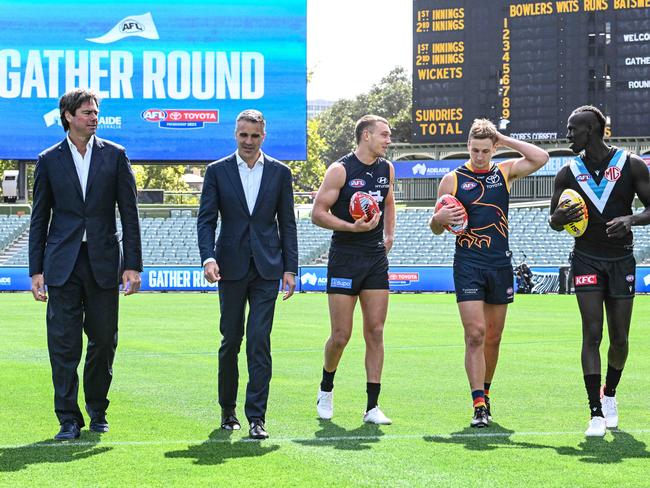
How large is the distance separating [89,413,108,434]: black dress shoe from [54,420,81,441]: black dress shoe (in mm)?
287

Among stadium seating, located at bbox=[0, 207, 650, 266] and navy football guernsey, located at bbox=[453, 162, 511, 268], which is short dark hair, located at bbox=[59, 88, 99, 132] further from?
stadium seating, located at bbox=[0, 207, 650, 266]

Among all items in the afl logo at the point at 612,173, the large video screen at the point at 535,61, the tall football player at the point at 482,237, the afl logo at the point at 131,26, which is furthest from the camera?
the large video screen at the point at 535,61

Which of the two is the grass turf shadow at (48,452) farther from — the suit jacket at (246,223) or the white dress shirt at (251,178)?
the white dress shirt at (251,178)

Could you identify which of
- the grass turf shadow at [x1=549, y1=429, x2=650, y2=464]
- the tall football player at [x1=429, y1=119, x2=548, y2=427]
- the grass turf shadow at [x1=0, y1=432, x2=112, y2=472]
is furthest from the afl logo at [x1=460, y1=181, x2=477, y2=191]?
the grass turf shadow at [x1=0, y1=432, x2=112, y2=472]

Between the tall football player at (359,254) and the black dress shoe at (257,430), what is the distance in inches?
43.4

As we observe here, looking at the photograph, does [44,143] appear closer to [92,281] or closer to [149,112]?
[149,112]

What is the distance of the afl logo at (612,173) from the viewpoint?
27.0 feet

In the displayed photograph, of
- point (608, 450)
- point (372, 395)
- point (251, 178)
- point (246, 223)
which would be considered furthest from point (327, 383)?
point (608, 450)

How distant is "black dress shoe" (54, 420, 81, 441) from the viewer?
762cm

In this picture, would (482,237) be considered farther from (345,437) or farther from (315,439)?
(315,439)

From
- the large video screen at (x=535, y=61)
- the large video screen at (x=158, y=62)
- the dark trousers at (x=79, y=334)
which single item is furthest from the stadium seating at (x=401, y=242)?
the dark trousers at (x=79, y=334)

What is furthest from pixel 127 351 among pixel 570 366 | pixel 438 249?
pixel 438 249

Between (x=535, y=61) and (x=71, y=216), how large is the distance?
42423mm

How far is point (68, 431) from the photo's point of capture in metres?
7.69
